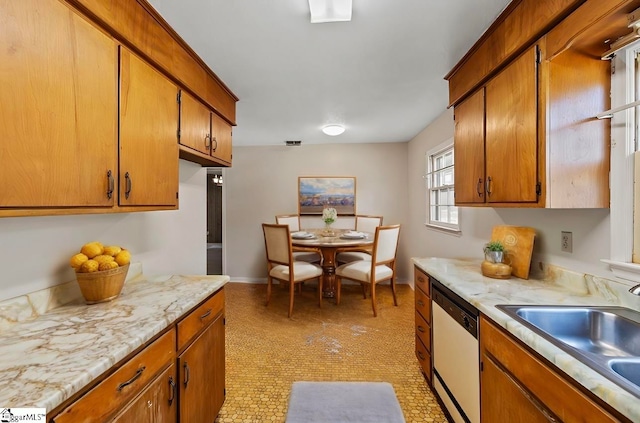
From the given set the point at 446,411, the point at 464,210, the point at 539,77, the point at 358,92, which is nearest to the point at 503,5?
the point at 539,77

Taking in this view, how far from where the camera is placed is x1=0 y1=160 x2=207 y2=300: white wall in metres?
1.06

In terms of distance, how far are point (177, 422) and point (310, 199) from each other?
3.52 m

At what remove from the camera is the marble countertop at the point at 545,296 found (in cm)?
67

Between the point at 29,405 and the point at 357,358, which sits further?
the point at 357,358

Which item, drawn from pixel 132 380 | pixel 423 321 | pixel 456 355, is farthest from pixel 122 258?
pixel 423 321

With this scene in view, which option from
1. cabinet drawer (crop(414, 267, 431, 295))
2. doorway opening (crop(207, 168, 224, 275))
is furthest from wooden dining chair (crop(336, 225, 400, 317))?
doorway opening (crop(207, 168, 224, 275))

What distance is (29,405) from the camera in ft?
2.02

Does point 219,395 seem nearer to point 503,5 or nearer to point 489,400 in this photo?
point 489,400

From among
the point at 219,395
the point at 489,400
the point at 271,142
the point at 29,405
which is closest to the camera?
the point at 29,405

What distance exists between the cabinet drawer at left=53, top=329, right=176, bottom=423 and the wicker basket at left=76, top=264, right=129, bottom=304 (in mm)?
389

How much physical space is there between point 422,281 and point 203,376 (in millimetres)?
1558

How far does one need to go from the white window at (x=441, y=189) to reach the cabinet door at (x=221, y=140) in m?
2.32

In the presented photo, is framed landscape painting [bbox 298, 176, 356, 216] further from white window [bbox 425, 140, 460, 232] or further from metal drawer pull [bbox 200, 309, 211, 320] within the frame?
metal drawer pull [bbox 200, 309, 211, 320]

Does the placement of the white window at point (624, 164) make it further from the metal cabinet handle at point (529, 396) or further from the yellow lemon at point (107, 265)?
the yellow lemon at point (107, 265)
